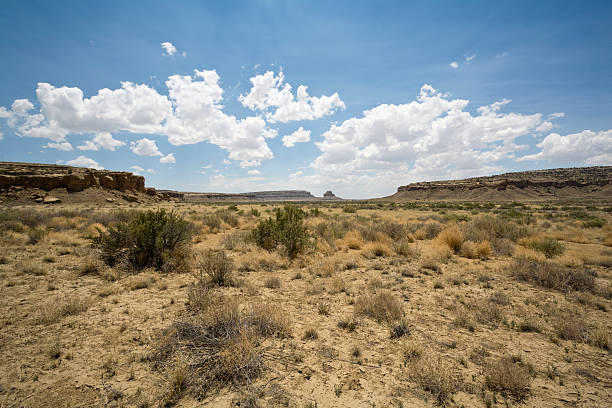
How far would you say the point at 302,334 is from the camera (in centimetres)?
414

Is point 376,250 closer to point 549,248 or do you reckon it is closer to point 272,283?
point 272,283

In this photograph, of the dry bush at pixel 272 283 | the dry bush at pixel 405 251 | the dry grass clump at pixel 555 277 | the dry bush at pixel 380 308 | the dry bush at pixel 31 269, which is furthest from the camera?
the dry bush at pixel 405 251

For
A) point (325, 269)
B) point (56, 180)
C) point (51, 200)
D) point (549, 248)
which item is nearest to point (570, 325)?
point (325, 269)

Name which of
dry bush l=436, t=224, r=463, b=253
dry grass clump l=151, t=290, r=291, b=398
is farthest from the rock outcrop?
dry grass clump l=151, t=290, r=291, b=398

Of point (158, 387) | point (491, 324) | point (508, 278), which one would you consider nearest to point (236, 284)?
point (158, 387)

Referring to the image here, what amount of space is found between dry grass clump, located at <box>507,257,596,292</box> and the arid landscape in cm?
4

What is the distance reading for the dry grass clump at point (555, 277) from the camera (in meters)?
5.93

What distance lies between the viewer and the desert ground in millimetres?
2912

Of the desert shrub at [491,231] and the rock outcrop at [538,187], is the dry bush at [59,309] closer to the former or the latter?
the desert shrub at [491,231]

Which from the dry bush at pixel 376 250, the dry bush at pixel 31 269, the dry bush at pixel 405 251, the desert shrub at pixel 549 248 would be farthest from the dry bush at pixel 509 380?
the dry bush at pixel 31 269

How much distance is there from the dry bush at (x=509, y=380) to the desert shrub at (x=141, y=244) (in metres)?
7.47

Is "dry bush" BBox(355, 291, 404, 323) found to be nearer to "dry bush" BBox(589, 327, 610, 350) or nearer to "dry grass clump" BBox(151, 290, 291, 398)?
"dry grass clump" BBox(151, 290, 291, 398)

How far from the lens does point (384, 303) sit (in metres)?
A: 4.93

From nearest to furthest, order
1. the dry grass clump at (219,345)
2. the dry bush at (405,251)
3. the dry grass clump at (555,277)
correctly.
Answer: the dry grass clump at (219,345)
the dry grass clump at (555,277)
the dry bush at (405,251)
